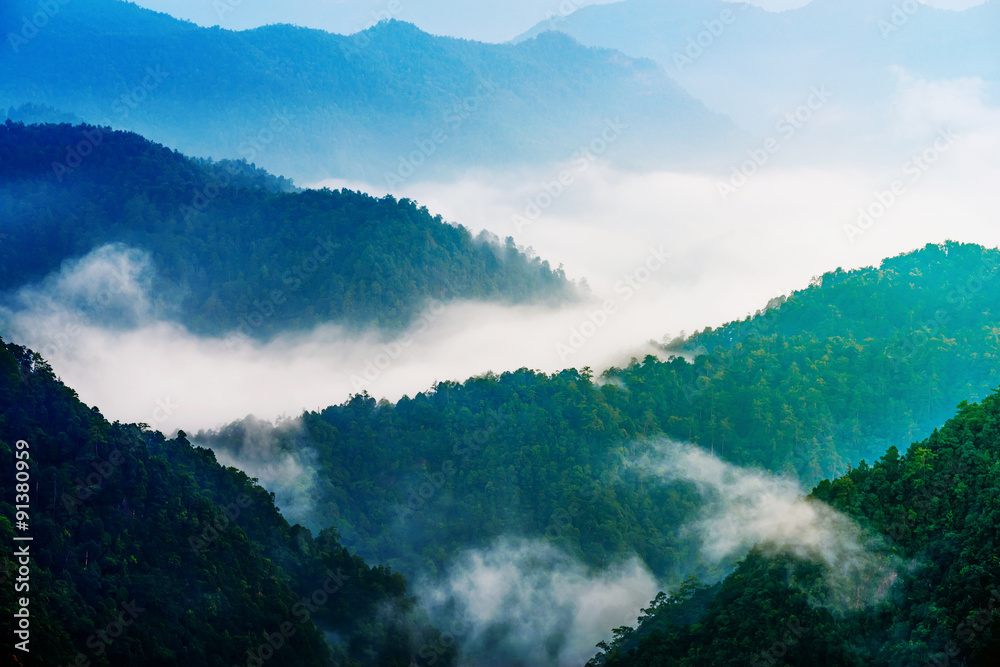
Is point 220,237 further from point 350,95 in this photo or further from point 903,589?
point 350,95

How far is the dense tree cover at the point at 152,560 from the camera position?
34406mm

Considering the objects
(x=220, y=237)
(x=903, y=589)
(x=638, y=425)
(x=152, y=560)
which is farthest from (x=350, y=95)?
(x=903, y=589)

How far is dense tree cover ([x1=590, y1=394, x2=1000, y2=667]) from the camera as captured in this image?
29.9 metres

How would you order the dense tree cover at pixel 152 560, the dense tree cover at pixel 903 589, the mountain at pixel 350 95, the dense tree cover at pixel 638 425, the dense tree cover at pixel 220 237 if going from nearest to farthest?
the dense tree cover at pixel 903 589 → the dense tree cover at pixel 152 560 → the dense tree cover at pixel 638 425 → the dense tree cover at pixel 220 237 → the mountain at pixel 350 95

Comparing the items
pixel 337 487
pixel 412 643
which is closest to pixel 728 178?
pixel 337 487

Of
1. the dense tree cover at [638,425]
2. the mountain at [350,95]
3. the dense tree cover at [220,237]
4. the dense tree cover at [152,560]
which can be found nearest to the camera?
the dense tree cover at [152,560]

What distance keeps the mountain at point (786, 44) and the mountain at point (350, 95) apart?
15662 mm

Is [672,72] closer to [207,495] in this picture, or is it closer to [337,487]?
[337,487]

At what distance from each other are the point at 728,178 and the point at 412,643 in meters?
120

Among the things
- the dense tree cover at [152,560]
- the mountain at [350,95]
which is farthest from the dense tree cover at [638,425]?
the mountain at [350,95]

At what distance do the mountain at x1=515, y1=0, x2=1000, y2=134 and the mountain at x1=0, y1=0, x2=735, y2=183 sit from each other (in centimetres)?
1566

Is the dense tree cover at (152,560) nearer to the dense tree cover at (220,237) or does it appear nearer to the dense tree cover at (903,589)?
the dense tree cover at (903,589)

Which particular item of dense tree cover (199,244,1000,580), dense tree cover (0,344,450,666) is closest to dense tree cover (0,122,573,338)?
dense tree cover (199,244,1000,580)

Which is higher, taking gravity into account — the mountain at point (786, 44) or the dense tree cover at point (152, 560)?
the mountain at point (786, 44)
